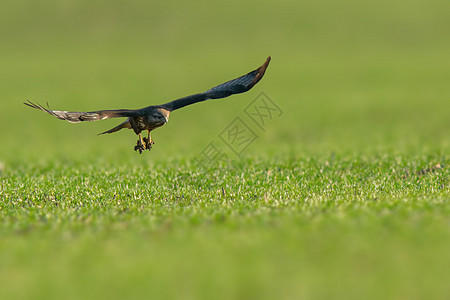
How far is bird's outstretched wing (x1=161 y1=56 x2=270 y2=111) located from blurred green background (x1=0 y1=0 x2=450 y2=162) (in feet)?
25.8

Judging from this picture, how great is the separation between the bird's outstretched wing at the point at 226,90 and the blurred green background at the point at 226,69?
7.87 meters

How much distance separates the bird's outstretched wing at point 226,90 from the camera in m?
11.3

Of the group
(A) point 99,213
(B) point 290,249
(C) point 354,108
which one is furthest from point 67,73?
(B) point 290,249

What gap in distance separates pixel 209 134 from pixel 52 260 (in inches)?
919

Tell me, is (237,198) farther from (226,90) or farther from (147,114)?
(147,114)

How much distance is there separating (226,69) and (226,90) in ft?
132

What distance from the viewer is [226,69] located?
5122 centimetres

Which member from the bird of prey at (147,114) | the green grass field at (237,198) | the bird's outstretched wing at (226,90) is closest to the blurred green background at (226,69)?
the green grass field at (237,198)

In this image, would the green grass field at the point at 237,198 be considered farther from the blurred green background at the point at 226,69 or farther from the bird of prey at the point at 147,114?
the bird of prey at the point at 147,114

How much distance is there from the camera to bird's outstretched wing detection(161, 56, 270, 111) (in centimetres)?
1130

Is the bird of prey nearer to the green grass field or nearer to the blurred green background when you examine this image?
the green grass field

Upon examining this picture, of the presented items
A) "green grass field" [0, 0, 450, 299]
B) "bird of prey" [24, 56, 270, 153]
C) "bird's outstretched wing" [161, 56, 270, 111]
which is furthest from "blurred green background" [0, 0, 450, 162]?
"bird of prey" [24, 56, 270, 153]

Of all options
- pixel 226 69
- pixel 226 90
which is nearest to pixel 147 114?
pixel 226 90

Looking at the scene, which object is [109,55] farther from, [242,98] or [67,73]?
[242,98]
